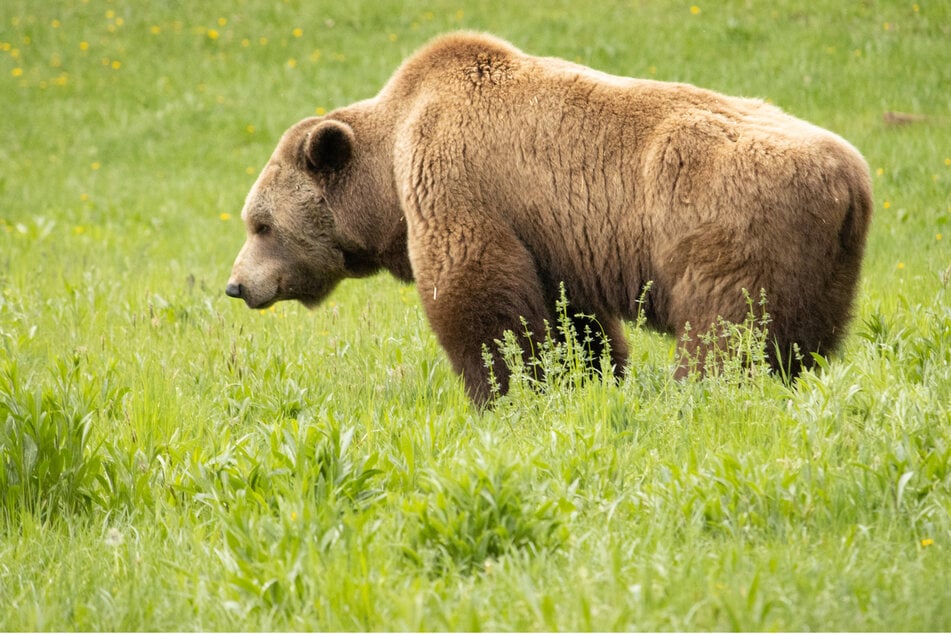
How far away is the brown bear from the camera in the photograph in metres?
4.91

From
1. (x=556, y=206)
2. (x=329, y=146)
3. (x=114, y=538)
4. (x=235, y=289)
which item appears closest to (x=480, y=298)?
(x=556, y=206)

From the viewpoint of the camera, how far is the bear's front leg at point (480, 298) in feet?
18.4

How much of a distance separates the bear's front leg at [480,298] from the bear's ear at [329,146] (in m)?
1.03

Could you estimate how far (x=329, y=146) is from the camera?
6387 mm

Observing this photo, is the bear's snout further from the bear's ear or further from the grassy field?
the bear's ear

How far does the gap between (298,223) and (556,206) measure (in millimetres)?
1771

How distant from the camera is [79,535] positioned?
420cm

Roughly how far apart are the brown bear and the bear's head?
10 mm

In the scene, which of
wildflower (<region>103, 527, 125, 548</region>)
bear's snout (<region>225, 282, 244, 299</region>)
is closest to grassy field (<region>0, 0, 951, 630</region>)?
wildflower (<region>103, 527, 125, 548</region>)

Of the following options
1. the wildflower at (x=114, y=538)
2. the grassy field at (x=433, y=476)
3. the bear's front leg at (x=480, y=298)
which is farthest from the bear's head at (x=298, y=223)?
the wildflower at (x=114, y=538)

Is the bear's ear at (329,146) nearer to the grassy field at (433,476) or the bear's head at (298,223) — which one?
the bear's head at (298,223)

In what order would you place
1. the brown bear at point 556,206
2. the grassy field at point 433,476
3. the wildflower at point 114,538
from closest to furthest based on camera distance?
the grassy field at point 433,476 → the wildflower at point 114,538 → the brown bear at point 556,206

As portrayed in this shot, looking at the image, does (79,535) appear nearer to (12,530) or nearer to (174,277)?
(12,530)

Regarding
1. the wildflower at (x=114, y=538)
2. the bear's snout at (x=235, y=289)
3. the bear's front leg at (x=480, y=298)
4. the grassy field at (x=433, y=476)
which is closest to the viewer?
the grassy field at (x=433, y=476)
